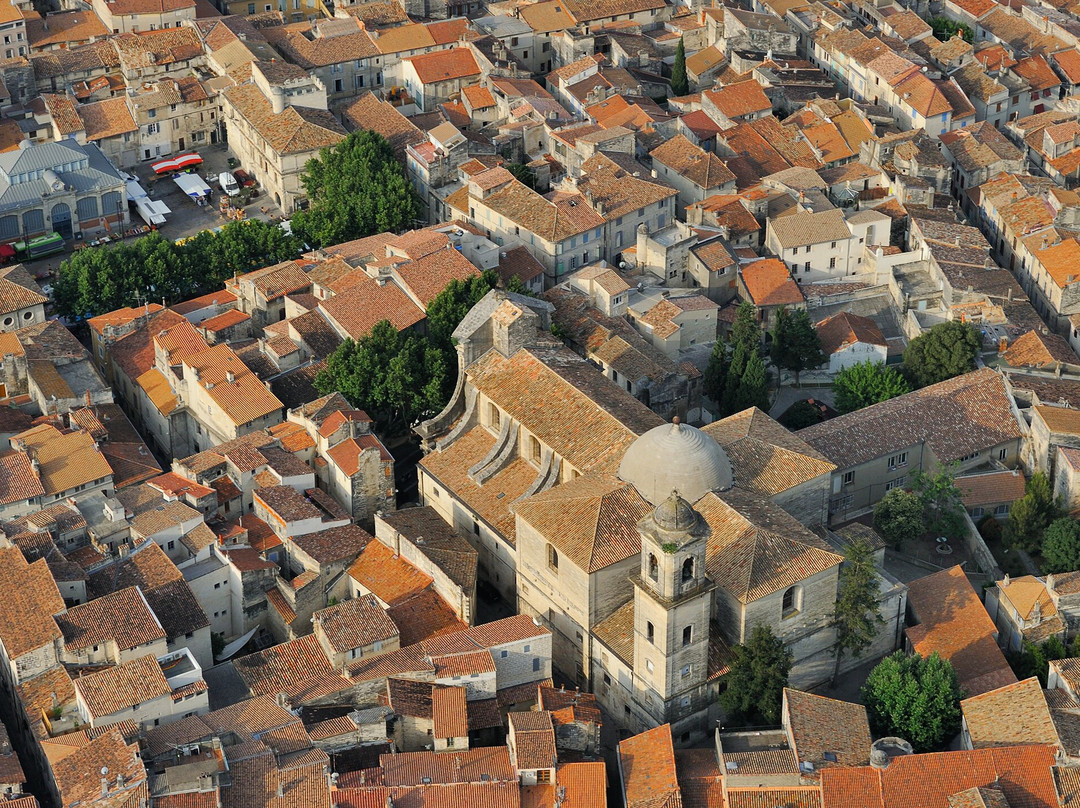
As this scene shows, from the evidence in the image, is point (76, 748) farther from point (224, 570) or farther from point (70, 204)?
point (70, 204)

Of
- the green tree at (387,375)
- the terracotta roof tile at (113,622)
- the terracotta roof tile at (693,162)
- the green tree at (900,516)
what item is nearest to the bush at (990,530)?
the green tree at (900,516)

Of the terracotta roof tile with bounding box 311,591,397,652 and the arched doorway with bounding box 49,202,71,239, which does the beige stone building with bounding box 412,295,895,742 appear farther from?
the arched doorway with bounding box 49,202,71,239

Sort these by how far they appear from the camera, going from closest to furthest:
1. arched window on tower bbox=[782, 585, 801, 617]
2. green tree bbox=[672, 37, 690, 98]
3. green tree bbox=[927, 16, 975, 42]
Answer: arched window on tower bbox=[782, 585, 801, 617] → green tree bbox=[672, 37, 690, 98] → green tree bbox=[927, 16, 975, 42]

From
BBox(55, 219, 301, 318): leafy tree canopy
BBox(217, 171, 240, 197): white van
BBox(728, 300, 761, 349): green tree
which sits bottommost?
BBox(217, 171, 240, 197): white van

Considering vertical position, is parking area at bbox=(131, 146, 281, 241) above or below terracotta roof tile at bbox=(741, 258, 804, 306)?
below

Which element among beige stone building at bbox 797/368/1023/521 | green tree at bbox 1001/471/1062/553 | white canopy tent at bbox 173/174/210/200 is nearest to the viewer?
green tree at bbox 1001/471/1062/553

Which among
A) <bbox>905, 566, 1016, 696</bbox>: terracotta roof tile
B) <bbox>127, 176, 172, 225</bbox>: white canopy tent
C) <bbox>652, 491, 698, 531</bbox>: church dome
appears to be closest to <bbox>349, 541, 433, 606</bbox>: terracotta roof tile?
<bbox>652, 491, 698, 531</bbox>: church dome
